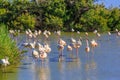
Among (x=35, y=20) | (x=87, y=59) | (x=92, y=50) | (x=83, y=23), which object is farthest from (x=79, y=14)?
(x=87, y=59)

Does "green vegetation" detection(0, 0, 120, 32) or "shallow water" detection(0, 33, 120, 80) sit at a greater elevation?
"green vegetation" detection(0, 0, 120, 32)

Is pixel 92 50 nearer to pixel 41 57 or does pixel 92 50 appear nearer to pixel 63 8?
pixel 41 57

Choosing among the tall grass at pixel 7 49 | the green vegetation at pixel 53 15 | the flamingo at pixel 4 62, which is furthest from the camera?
the green vegetation at pixel 53 15

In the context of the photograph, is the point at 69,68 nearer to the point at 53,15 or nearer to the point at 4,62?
the point at 4,62

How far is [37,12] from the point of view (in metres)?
35.6

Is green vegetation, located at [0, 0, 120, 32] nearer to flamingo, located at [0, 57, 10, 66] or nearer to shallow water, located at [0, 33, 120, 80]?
shallow water, located at [0, 33, 120, 80]

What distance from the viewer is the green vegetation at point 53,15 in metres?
34.5

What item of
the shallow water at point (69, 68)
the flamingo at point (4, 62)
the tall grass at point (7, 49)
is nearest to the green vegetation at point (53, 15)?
the shallow water at point (69, 68)

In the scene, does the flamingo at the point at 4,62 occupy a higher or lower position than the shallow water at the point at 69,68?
higher

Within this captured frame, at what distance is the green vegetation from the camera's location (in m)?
34.5

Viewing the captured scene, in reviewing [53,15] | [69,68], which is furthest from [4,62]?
[53,15]

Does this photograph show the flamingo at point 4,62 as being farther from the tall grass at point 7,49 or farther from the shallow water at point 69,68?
the tall grass at point 7,49

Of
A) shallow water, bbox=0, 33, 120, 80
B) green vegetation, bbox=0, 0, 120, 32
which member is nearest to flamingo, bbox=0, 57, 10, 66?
shallow water, bbox=0, 33, 120, 80

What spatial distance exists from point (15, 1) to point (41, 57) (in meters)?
21.0
